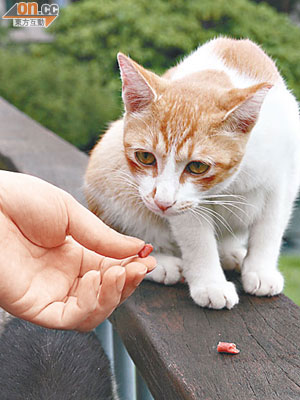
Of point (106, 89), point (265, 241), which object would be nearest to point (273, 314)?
point (265, 241)

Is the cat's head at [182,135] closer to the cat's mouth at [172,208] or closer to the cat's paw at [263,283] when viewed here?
the cat's mouth at [172,208]

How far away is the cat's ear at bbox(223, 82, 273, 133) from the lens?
1361mm

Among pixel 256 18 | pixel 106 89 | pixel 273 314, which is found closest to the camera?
pixel 273 314

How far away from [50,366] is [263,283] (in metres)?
0.60

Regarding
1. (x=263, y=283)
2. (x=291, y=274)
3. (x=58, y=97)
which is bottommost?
(x=291, y=274)

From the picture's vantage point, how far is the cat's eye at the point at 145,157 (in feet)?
4.83

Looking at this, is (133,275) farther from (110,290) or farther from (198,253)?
(198,253)

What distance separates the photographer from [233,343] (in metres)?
1.17

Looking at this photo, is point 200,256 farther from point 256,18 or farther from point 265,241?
point 256,18

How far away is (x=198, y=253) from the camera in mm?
1539

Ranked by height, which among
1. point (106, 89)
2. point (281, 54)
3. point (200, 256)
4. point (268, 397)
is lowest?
point (106, 89)

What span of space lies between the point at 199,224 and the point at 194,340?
17.3 inches

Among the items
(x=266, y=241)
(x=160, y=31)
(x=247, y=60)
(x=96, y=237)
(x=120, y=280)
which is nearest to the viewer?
(x=120, y=280)

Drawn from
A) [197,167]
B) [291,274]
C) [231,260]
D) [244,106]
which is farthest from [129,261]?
[291,274]
